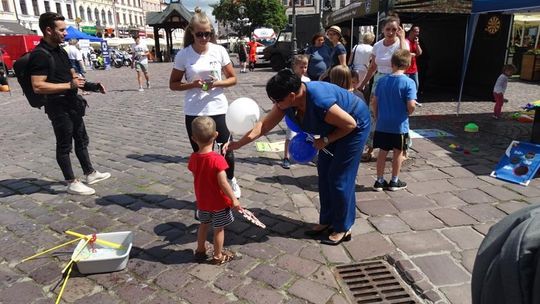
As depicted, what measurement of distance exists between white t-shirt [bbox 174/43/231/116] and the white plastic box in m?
1.35

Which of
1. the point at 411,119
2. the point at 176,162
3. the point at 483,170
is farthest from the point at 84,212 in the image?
the point at 411,119

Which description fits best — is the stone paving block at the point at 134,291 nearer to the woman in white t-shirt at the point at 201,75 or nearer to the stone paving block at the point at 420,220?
the woman in white t-shirt at the point at 201,75

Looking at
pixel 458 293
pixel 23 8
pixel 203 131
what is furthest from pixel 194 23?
pixel 23 8

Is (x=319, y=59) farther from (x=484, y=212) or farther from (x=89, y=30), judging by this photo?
(x=89, y=30)

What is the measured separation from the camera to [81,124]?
15.4ft

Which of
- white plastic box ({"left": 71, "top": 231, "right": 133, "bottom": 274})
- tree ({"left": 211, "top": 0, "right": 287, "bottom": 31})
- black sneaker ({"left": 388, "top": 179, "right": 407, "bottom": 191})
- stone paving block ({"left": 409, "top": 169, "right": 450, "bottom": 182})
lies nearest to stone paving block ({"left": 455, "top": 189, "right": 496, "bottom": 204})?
stone paving block ({"left": 409, "top": 169, "right": 450, "bottom": 182})

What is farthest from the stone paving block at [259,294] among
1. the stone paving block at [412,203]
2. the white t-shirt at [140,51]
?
the white t-shirt at [140,51]

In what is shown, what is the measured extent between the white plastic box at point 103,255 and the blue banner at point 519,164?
4.32 meters

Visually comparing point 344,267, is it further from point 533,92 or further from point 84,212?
point 533,92

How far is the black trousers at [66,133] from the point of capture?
14.4ft

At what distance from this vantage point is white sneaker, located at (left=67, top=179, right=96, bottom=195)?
4562 millimetres

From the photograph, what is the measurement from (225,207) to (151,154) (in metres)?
3.56

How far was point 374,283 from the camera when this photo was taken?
9.45 ft

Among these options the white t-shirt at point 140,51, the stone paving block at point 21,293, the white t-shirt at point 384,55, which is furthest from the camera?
the white t-shirt at point 140,51
